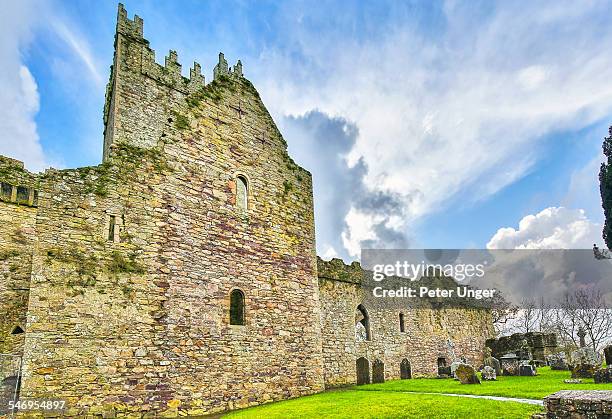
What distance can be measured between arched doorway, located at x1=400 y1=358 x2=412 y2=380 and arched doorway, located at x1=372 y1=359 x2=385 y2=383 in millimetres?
1715

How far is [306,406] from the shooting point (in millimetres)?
12000

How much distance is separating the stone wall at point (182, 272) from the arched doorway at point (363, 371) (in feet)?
16.1

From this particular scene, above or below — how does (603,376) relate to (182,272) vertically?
below

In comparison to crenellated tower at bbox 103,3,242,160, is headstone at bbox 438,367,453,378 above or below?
below

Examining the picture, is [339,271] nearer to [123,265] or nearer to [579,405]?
[123,265]

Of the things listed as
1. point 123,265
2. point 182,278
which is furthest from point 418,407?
point 123,265

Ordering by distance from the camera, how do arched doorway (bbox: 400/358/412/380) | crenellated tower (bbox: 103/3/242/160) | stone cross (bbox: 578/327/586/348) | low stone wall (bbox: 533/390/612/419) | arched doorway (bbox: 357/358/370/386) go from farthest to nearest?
stone cross (bbox: 578/327/586/348) → arched doorway (bbox: 400/358/412/380) → crenellated tower (bbox: 103/3/242/160) → arched doorway (bbox: 357/358/370/386) → low stone wall (bbox: 533/390/612/419)

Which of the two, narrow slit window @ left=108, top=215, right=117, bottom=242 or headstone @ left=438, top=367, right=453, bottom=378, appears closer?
narrow slit window @ left=108, top=215, right=117, bottom=242

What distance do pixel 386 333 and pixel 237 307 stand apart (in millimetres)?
10579

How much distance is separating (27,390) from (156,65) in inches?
742

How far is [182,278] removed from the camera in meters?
13.1

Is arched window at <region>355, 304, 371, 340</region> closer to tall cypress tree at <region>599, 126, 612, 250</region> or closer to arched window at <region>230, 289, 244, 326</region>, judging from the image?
arched window at <region>230, 289, 244, 326</region>

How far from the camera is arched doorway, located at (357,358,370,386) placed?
2041 centimetres

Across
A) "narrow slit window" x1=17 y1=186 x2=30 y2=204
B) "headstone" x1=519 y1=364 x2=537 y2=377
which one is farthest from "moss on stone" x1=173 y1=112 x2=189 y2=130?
"headstone" x1=519 y1=364 x2=537 y2=377
